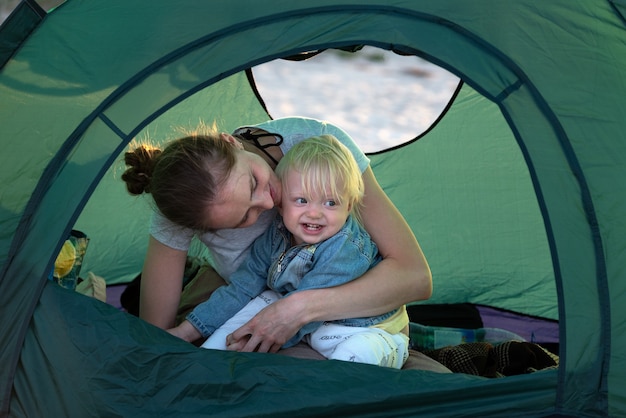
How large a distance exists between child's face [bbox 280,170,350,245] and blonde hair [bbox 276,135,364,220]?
13 millimetres

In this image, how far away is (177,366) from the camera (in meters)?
1.62

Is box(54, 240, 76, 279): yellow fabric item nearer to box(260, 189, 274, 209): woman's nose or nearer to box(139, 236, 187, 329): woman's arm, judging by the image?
box(139, 236, 187, 329): woman's arm

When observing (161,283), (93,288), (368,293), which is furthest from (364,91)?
(368,293)

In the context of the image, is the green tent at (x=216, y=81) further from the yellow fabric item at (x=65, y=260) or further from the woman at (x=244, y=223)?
the yellow fabric item at (x=65, y=260)

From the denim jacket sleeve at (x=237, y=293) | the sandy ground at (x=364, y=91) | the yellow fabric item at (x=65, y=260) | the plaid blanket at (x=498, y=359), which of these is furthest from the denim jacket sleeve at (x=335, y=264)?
the sandy ground at (x=364, y=91)

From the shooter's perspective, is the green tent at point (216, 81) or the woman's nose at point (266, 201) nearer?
the green tent at point (216, 81)

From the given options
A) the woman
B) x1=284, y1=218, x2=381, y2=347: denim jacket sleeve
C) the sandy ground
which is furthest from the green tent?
the sandy ground

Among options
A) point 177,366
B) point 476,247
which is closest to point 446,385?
point 177,366

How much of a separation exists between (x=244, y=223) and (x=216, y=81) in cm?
30

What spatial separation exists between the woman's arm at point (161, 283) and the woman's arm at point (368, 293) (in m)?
0.25

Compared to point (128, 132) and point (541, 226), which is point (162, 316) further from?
point (541, 226)

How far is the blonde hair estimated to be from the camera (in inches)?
71.8

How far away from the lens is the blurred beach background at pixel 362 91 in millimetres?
5086

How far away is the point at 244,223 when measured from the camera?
72.1 inches
